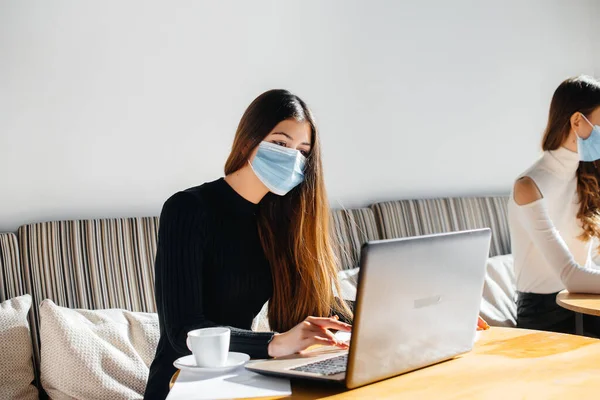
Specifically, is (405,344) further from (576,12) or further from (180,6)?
(576,12)

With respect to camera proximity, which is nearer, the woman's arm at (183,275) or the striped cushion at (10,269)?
the woman's arm at (183,275)

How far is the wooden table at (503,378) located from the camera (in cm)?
95

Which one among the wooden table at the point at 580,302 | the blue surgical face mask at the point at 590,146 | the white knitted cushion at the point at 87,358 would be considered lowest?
the white knitted cushion at the point at 87,358

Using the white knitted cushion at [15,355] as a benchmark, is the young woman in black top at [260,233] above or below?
above

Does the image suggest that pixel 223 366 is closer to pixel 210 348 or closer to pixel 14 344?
pixel 210 348

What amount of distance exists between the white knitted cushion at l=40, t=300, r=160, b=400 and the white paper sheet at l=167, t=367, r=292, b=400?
2.94 feet

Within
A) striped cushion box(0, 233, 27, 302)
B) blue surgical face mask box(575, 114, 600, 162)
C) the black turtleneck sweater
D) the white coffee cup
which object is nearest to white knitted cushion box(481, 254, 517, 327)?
blue surgical face mask box(575, 114, 600, 162)

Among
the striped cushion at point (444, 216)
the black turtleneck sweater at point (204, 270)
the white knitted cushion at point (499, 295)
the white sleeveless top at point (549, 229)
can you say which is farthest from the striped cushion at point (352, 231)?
the black turtleneck sweater at point (204, 270)

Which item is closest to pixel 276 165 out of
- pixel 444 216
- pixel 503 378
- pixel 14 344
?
pixel 503 378

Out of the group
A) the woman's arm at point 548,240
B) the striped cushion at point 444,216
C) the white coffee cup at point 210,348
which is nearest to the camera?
the white coffee cup at point 210,348

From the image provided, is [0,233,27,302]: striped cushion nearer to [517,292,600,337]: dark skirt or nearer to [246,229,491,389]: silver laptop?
[246,229,491,389]: silver laptop

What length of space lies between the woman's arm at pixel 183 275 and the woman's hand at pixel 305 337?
0.12 ft

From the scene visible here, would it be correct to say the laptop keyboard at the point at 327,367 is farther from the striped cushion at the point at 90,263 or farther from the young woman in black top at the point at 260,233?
the striped cushion at the point at 90,263

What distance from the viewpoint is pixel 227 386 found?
3.38 ft
